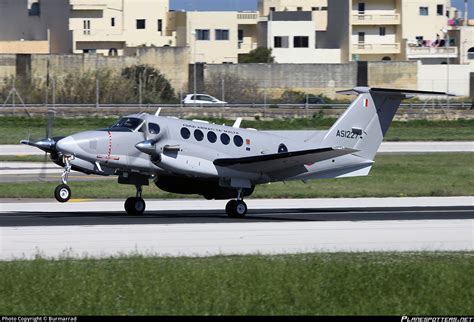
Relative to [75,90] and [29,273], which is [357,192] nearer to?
[29,273]

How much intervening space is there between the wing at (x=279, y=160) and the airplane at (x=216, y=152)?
26mm

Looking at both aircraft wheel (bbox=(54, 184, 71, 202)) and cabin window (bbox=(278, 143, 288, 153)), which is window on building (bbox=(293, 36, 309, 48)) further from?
aircraft wheel (bbox=(54, 184, 71, 202))

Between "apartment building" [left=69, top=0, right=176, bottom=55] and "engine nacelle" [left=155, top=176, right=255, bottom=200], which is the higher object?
"apartment building" [left=69, top=0, right=176, bottom=55]

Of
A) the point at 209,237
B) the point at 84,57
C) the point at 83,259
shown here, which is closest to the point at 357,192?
the point at 209,237

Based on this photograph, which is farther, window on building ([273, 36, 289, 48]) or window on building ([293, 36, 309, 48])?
window on building ([273, 36, 289, 48])

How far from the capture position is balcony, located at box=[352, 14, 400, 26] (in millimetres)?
107812

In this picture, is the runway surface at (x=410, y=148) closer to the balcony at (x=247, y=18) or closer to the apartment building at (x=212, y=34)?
the apartment building at (x=212, y=34)

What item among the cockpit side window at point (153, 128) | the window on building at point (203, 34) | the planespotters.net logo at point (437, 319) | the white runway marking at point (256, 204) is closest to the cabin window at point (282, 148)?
the white runway marking at point (256, 204)

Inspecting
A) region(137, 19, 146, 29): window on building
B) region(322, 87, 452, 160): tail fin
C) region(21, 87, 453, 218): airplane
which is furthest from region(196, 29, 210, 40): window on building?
region(322, 87, 452, 160): tail fin

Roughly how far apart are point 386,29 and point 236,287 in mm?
96468

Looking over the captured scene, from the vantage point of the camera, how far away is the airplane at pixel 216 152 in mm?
26672

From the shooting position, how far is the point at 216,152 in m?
27.8

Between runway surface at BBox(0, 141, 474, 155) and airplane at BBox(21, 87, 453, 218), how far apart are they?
79.3 ft

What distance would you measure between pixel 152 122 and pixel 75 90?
2000 inches
